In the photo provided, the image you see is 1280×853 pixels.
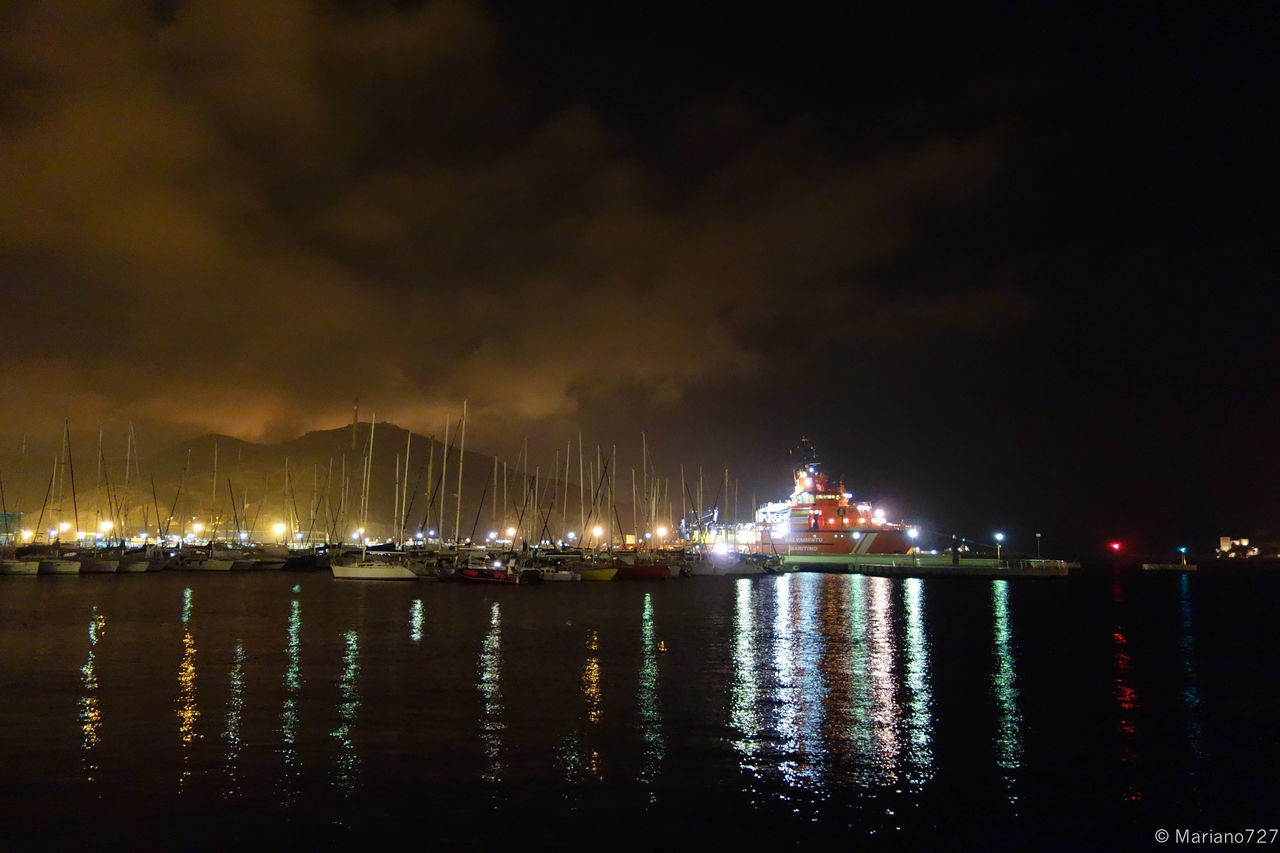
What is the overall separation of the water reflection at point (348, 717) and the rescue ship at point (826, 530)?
76.8 m

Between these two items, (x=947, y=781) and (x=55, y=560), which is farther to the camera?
(x=55, y=560)

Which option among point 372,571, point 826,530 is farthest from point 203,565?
point 826,530

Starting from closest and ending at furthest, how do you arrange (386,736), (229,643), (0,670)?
(386,736), (0,670), (229,643)

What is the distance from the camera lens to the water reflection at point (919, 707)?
531 inches

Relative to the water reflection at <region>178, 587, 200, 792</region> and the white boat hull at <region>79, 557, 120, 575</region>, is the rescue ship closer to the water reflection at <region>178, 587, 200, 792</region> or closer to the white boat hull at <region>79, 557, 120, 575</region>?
the white boat hull at <region>79, 557, 120, 575</region>

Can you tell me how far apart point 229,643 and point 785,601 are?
30917 millimetres

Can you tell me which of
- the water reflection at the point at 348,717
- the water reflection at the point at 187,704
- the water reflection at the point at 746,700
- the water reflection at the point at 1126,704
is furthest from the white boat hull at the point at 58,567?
the water reflection at the point at 1126,704

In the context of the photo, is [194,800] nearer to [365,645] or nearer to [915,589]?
[365,645]

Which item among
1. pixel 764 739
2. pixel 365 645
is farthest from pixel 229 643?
pixel 764 739

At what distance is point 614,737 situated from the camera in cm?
1473

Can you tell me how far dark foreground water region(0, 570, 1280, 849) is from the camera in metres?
10.6

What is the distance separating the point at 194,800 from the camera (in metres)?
11.0

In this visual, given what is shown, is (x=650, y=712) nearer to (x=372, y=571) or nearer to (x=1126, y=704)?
(x=1126, y=704)

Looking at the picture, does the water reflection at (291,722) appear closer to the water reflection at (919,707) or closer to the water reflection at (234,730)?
the water reflection at (234,730)
